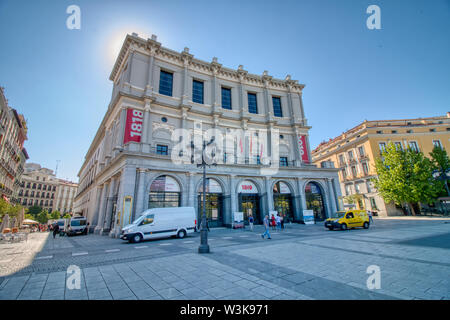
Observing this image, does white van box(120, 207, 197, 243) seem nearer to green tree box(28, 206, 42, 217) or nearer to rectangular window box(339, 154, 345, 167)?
rectangular window box(339, 154, 345, 167)

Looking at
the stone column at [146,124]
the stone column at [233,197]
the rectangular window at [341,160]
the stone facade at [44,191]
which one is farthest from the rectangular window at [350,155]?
the stone facade at [44,191]

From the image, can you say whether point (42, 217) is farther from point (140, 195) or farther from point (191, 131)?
point (191, 131)

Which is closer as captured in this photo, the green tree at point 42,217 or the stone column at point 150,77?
the stone column at point 150,77

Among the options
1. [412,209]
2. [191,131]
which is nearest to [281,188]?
[191,131]

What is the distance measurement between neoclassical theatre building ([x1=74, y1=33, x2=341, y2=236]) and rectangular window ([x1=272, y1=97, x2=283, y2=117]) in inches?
6.6

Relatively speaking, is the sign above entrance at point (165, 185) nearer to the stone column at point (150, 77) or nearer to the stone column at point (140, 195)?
the stone column at point (140, 195)

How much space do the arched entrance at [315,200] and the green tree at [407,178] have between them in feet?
45.3

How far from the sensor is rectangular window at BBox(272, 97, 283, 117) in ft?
97.3

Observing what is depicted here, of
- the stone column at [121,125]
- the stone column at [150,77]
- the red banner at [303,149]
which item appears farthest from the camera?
the red banner at [303,149]

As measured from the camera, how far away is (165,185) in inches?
723

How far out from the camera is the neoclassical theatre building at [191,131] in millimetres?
18109

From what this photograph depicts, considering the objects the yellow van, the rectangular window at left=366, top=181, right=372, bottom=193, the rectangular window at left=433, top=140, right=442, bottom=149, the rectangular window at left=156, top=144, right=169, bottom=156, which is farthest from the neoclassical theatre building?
the rectangular window at left=433, top=140, right=442, bottom=149

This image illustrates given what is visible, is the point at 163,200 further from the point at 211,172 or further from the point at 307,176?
the point at 307,176
